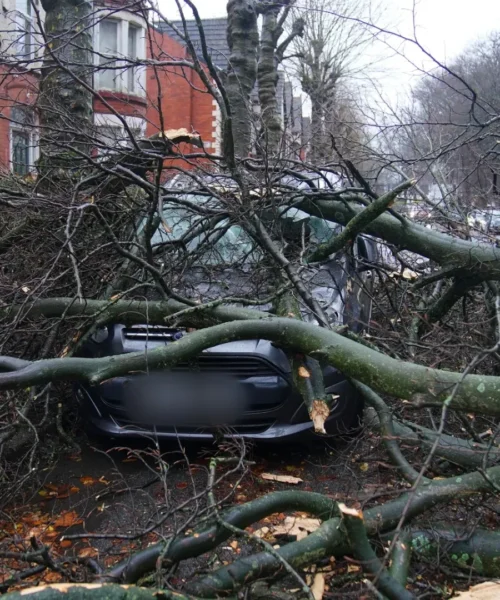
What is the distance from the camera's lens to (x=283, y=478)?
3.91 metres

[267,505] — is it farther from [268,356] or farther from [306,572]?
[268,356]

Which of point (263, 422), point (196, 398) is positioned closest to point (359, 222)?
point (263, 422)

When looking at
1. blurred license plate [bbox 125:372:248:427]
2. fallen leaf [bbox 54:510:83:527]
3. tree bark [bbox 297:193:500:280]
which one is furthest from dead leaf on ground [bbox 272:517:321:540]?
tree bark [bbox 297:193:500:280]

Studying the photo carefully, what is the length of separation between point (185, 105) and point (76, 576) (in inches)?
919

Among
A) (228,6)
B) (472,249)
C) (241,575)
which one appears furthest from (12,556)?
(228,6)

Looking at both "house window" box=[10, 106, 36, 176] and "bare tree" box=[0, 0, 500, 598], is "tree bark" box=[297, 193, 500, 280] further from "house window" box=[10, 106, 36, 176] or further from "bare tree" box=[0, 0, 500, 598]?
"house window" box=[10, 106, 36, 176]

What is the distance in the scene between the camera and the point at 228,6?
9.28 metres

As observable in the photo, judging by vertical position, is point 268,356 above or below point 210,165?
below

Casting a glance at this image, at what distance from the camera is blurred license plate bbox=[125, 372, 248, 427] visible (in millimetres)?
3916

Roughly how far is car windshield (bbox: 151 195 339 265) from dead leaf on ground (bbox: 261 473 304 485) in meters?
1.67

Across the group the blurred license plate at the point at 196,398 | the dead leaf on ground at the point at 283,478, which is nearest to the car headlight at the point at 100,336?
the blurred license plate at the point at 196,398

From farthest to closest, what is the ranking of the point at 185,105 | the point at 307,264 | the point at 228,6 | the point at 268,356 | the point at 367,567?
the point at 185,105
the point at 228,6
the point at 307,264
the point at 268,356
the point at 367,567

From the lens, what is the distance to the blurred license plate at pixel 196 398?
3916 millimetres

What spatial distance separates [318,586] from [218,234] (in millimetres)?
2950
